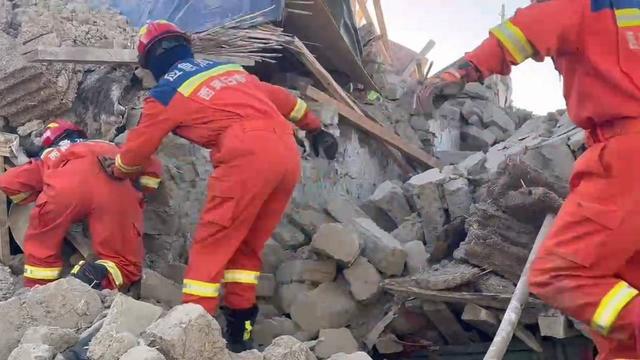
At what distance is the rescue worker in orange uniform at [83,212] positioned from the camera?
4.67 m

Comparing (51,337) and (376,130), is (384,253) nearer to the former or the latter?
(376,130)

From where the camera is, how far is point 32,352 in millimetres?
3117

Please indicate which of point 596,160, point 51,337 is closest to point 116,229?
point 51,337

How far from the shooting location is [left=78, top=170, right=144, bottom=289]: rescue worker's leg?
15.5ft

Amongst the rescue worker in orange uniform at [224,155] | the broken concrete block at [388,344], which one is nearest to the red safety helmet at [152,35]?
the rescue worker in orange uniform at [224,155]

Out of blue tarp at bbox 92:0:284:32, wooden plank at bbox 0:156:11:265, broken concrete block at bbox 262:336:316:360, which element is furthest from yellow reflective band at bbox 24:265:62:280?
blue tarp at bbox 92:0:284:32

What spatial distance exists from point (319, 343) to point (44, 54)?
260 cm

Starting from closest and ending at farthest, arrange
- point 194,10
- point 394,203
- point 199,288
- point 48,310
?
point 48,310 < point 199,288 < point 194,10 < point 394,203

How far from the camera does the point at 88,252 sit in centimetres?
495

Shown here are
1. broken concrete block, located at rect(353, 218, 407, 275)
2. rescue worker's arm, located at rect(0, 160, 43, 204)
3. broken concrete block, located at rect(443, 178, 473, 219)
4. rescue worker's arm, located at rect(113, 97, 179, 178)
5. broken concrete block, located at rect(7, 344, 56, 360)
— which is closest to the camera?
broken concrete block, located at rect(7, 344, 56, 360)

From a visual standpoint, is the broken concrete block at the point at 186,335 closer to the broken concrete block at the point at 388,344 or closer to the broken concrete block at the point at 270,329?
the broken concrete block at the point at 270,329

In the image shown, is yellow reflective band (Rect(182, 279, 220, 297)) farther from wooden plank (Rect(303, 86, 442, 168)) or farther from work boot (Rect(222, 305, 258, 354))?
wooden plank (Rect(303, 86, 442, 168))

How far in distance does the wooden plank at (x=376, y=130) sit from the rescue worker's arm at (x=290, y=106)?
4.89 feet

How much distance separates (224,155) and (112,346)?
1.37 metres
